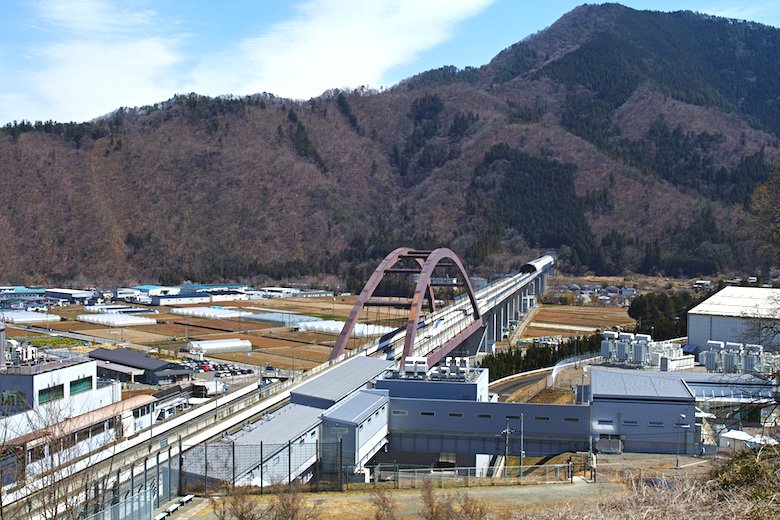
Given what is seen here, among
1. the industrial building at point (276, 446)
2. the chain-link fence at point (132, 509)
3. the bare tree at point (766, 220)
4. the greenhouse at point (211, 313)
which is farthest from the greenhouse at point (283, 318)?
the bare tree at point (766, 220)

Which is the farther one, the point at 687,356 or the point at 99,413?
the point at 687,356

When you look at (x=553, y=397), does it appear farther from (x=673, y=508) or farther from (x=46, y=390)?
(x=673, y=508)

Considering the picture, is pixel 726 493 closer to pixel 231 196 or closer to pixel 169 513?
pixel 169 513

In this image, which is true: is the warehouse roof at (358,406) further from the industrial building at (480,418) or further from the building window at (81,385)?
the building window at (81,385)

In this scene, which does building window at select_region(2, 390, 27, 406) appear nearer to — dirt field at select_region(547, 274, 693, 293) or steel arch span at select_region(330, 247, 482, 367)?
steel arch span at select_region(330, 247, 482, 367)

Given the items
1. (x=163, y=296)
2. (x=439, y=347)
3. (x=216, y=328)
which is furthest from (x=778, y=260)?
(x=163, y=296)
